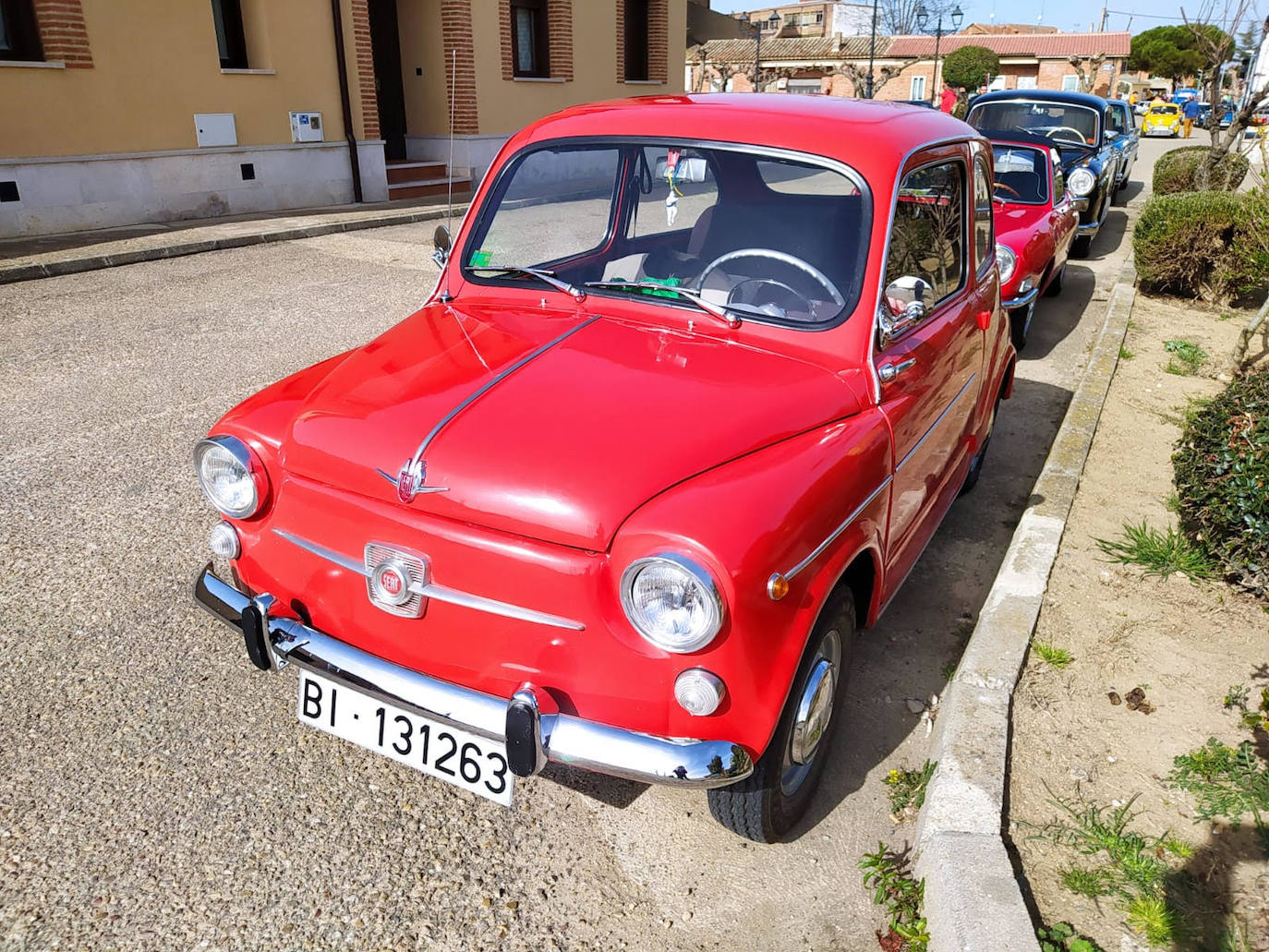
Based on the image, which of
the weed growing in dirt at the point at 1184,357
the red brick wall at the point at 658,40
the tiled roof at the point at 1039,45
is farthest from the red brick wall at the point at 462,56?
the tiled roof at the point at 1039,45

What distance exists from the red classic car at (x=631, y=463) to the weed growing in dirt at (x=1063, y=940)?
27.2 inches

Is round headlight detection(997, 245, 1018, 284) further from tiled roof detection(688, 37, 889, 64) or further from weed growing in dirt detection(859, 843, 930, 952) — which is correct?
tiled roof detection(688, 37, 889, 64)

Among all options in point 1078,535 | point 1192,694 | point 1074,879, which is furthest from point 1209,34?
point 1074,879

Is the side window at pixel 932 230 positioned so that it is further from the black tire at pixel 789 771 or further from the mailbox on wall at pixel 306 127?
the mailbox on wall at pixel 306 127

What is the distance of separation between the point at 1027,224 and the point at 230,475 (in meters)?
6.91

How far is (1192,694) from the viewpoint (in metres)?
3.26

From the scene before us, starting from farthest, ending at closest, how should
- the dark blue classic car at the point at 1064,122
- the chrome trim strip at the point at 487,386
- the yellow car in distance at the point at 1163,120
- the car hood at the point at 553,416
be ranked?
the yellow car in distance at the point at 1163,120
the dark blue classic car at the point at 1064,122
the chrome trim strip at the point at 487,386
the car hood at the point at 553,416

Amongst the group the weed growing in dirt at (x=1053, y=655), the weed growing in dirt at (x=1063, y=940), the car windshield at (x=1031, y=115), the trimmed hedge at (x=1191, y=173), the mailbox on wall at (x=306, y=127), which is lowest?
the weed growing in dirt at (x=1053, y=655)

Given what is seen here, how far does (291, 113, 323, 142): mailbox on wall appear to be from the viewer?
13938mm

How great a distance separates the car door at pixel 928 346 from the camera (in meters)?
2.97

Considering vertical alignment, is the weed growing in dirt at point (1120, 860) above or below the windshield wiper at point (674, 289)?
below

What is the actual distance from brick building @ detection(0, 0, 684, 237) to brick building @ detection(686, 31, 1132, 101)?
4127 centimetres

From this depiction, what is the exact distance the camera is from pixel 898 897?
252 centimetres

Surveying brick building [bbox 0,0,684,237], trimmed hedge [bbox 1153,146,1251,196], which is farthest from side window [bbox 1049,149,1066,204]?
brick building [bbox 0,0,684,237]
